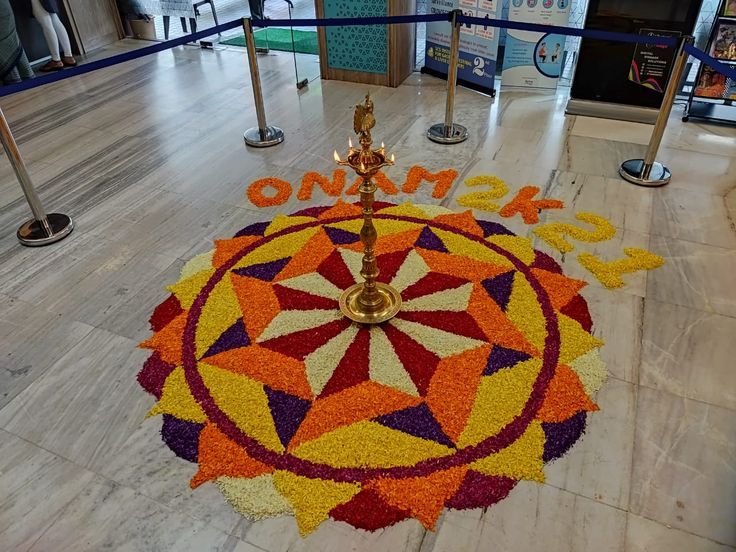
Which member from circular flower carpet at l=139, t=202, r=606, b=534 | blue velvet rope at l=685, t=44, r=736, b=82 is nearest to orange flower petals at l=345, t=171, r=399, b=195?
circular flower carpet at l=139, t=202, r=606, b=534

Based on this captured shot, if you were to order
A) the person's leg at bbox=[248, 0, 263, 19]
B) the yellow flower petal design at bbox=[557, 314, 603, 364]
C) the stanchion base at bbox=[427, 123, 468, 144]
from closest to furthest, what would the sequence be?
the yellow flower petal design at bbox=[557, 314, 603, 364]
the stanchion base at bbox=[427, 123, 468, 144]
the person's leg at bbox=[248, 0, 263, 19]

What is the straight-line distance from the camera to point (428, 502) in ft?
6.60

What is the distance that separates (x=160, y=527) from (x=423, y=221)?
216cm

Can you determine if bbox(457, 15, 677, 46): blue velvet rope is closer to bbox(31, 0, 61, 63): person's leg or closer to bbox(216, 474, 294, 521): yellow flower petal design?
bbox(216, 474, 294, 521): yellow flower petal design

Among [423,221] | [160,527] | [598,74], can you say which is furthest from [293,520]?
[598,74]

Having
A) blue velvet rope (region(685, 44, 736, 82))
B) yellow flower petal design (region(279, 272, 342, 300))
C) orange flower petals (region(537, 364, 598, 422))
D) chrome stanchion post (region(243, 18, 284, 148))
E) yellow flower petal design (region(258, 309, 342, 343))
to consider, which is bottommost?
orange flower petals (region(537, 364, 598, 422))

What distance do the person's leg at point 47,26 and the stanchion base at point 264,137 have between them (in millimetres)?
2784

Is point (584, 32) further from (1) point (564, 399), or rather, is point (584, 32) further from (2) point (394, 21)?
(1) point (564, 399)

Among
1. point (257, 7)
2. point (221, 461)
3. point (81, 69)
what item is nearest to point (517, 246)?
point (221, 461)

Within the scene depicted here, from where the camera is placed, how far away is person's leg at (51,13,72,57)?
582cm

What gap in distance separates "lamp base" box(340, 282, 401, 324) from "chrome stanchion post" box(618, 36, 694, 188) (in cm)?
206

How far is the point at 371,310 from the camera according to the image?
2717mm

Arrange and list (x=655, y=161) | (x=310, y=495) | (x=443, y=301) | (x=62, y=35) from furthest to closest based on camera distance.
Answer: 1. (x=62, y=35)
2. (x=655, y=161)
3. (x=443, y=301)
4. (x=310, y=495)

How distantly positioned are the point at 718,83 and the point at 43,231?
4.93 metres
